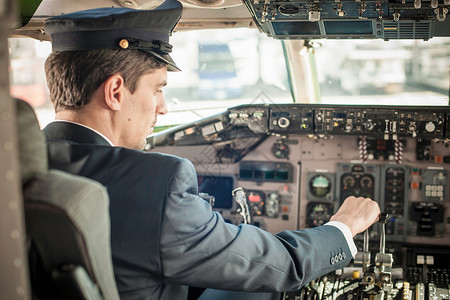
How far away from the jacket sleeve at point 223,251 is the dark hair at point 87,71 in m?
0.41

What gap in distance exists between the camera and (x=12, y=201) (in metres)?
0.78

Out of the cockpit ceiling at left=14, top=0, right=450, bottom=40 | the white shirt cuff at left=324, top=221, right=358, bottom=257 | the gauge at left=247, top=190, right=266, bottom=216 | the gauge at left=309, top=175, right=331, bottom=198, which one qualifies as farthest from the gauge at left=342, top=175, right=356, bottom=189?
the white shirt cuff at left=324, top=221, right=358, bottom=257

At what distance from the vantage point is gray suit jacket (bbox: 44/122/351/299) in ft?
4.34

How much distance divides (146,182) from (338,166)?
2764mm

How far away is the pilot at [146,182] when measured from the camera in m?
1.33

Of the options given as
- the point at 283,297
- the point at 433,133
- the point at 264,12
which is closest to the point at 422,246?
the point at 433,133

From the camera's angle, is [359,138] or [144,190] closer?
[144,190]

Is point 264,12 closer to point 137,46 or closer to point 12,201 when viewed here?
point 137,46

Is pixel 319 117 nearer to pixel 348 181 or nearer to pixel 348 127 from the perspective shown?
pixel 348 127

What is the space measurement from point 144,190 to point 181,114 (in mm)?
3372

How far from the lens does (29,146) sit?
3.02 feet

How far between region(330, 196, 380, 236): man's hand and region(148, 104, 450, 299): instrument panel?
155cm

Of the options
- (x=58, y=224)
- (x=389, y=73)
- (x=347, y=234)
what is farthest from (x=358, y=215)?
(x=389, y=73)

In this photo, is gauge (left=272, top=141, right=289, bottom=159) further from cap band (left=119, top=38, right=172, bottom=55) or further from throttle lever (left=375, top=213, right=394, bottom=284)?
cap band (left=119, top=38, right=172, bottom=55)
